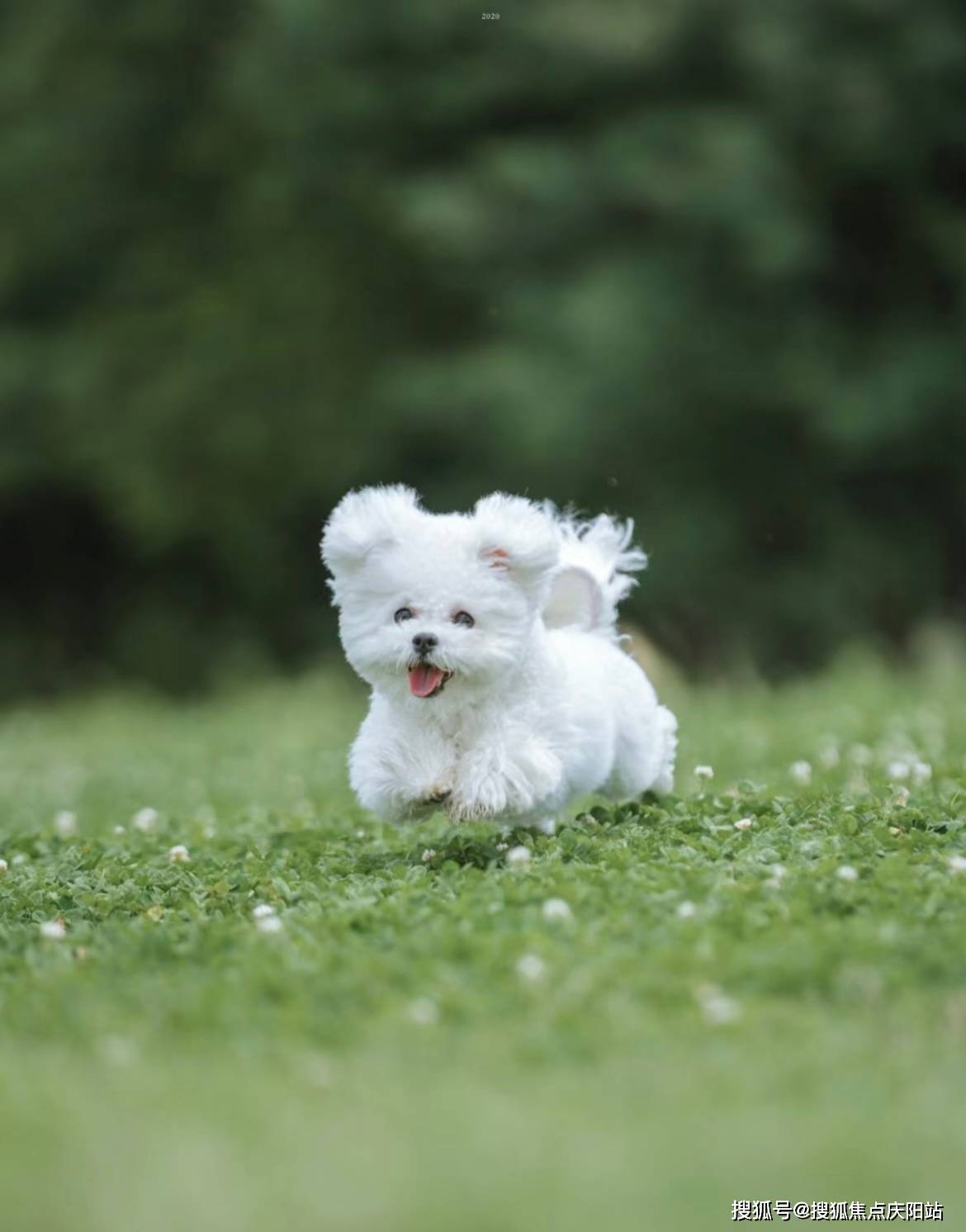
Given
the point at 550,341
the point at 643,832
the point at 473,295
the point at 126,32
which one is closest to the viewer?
the point at 643,832

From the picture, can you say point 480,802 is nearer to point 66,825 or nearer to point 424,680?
point 424,680

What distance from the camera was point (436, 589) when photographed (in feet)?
21.1

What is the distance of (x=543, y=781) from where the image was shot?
662cm

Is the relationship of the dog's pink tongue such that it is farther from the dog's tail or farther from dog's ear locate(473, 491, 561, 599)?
the dog's tail

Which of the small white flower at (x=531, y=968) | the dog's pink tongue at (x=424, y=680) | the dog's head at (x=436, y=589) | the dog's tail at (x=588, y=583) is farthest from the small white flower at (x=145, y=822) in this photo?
the small white flower at (x=531, y=968)

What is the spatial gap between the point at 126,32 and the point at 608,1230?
22.7 meters

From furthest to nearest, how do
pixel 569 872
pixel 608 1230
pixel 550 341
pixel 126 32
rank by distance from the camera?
pixel 126 32, pixel 550 341, pixel 569 872, pixel 608 1230

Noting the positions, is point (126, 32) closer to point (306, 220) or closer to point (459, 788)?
point (306, 220)

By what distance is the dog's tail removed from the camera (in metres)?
7.59

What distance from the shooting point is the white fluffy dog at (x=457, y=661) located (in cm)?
646

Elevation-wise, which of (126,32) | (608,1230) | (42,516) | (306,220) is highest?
(126,32)

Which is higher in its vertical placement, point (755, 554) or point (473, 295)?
point (473, 295)

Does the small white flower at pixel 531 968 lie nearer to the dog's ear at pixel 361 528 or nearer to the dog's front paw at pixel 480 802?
the dog's front paw at pixel 480 802

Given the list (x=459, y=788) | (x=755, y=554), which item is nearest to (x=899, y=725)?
(x=459, y=788)
